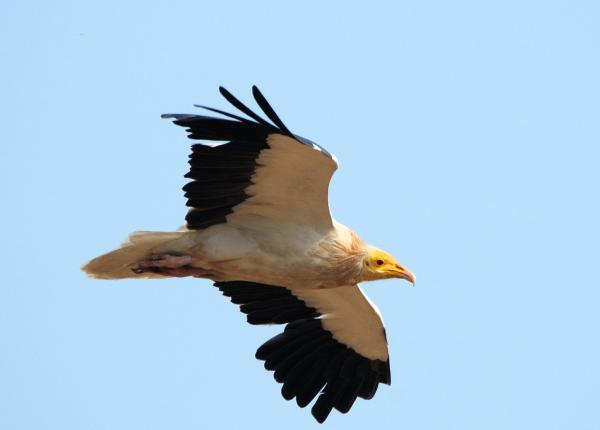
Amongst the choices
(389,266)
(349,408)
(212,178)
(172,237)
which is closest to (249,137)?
(212,178)

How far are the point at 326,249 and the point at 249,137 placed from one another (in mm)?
1423

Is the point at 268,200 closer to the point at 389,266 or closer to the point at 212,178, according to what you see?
the point at 212,178

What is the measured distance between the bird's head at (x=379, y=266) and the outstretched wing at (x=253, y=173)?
62 cm

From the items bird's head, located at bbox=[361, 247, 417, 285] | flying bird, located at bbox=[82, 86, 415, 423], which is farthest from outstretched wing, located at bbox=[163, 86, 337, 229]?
bird's head, located at bbox=[361, 247, 417, 285]

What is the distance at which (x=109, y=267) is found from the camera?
10.7 metres

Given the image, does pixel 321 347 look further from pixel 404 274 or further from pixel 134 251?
pixel 134 251

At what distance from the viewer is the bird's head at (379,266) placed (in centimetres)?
1125

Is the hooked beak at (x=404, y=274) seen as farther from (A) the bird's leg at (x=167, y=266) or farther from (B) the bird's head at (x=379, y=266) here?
(A) the bird's leg at (x=167, y=266)

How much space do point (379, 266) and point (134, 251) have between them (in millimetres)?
2380

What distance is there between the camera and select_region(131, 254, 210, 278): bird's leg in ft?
34.8

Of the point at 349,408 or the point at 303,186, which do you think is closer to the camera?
the point at 303,186

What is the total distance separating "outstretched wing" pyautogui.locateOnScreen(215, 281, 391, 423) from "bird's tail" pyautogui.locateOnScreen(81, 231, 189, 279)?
1812 millimetres

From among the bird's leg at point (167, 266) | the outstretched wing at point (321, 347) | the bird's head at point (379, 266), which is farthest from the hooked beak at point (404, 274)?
the bird's leg at point (167, 266)

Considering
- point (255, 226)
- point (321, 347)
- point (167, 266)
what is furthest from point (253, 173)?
point (321, 347)
